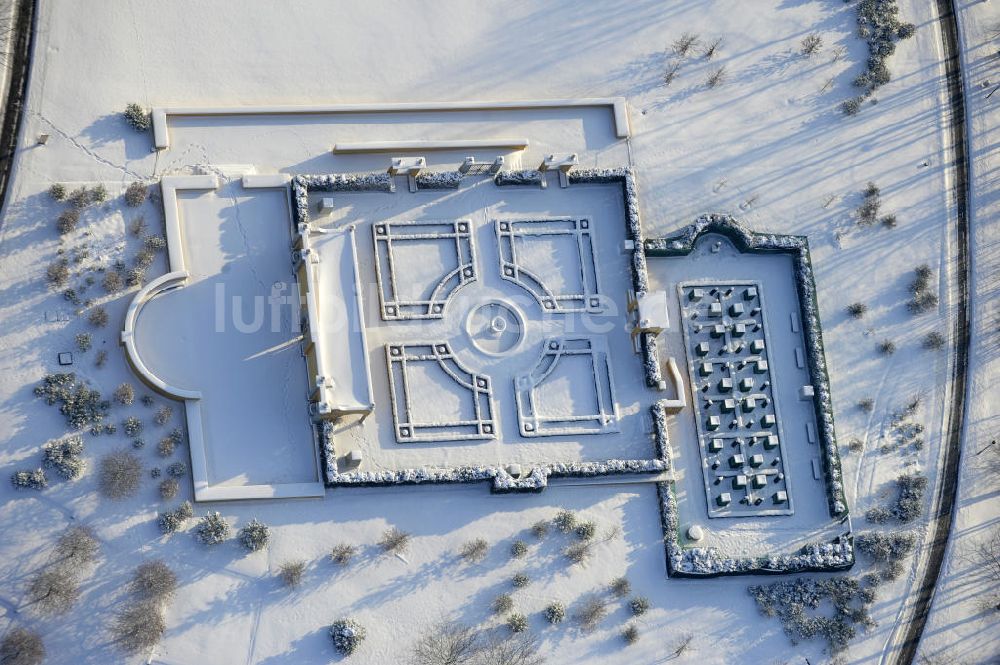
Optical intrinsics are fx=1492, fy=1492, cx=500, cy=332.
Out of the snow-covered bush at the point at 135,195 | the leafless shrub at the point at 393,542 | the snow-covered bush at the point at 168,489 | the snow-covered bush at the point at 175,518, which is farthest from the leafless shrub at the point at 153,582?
the snow-covered bush at the point at 135,195

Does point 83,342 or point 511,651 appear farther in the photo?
point 511,651

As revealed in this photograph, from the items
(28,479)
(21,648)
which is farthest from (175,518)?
(21,648)

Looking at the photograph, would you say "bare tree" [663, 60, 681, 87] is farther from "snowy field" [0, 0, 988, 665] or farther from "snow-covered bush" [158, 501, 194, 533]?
"snow-covered bush" [158, 501, 194, 533]

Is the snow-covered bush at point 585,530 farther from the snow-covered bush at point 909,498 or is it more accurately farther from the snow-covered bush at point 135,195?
the snow-covered bush at point 135,195

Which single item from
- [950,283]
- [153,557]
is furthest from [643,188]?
[153,557]

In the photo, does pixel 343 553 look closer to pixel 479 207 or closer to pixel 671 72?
pixel 479 207

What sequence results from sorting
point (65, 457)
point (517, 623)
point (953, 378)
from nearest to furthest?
1. point (65, 457)
2. point (517, 623)
3. point (953, 378)

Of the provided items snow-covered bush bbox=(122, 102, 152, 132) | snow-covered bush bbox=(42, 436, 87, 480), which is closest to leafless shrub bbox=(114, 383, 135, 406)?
snow-covered bush bbox=(42, 436, 87, 480)

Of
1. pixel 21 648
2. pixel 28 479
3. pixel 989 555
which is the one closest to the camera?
pixel 21 648
